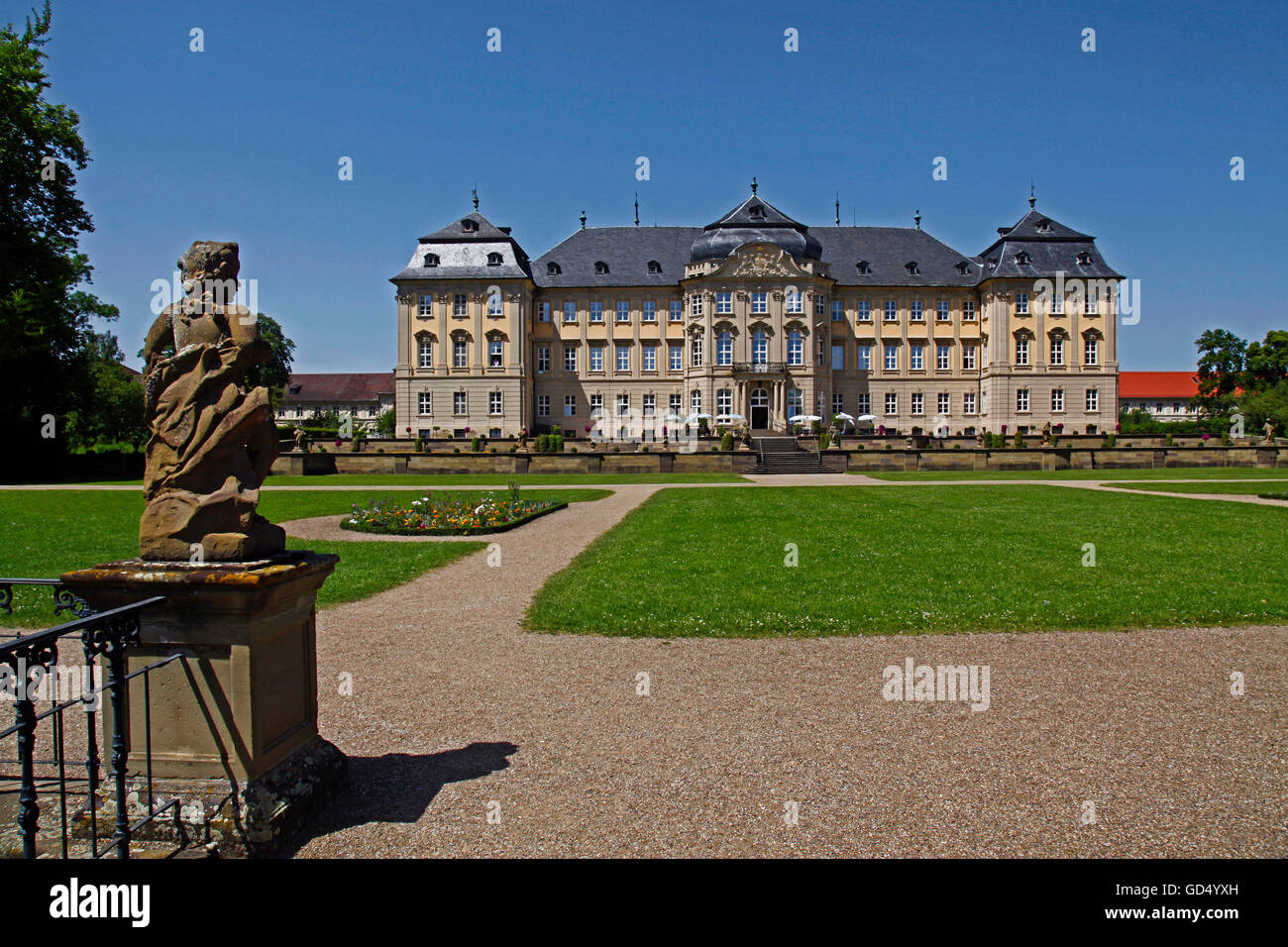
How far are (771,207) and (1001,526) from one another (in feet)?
162

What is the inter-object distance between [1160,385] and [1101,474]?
88750mm

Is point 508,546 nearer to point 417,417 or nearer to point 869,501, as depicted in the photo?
point 869,501

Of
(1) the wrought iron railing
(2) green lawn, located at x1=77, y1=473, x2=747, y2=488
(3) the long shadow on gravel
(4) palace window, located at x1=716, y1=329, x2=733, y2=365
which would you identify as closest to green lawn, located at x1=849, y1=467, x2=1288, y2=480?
(2) green lawn, located at x1=77, y1=473, x2=747, y2=488

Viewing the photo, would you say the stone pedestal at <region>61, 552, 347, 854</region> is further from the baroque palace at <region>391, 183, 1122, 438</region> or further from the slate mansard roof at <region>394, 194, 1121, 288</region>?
the slate mansard roof at <region>394, 194, 1121, 288</region>

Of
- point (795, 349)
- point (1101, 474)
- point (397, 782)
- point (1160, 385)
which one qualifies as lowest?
point (397, 782)

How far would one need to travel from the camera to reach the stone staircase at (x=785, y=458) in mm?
40875

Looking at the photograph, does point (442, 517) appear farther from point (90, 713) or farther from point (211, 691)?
point (90, 713)

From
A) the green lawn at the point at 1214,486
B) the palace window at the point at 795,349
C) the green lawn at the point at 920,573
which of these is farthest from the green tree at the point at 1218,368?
the green lawn at the point at 920,573

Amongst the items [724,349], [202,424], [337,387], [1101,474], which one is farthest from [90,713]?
[337,387]

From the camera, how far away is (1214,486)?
2781 centimetres

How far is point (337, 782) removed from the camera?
482 centimetres

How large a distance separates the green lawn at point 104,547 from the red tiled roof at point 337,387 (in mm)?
89395

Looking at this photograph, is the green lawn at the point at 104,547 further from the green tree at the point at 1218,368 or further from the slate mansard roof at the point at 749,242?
the green tree at the point at 1218,368
